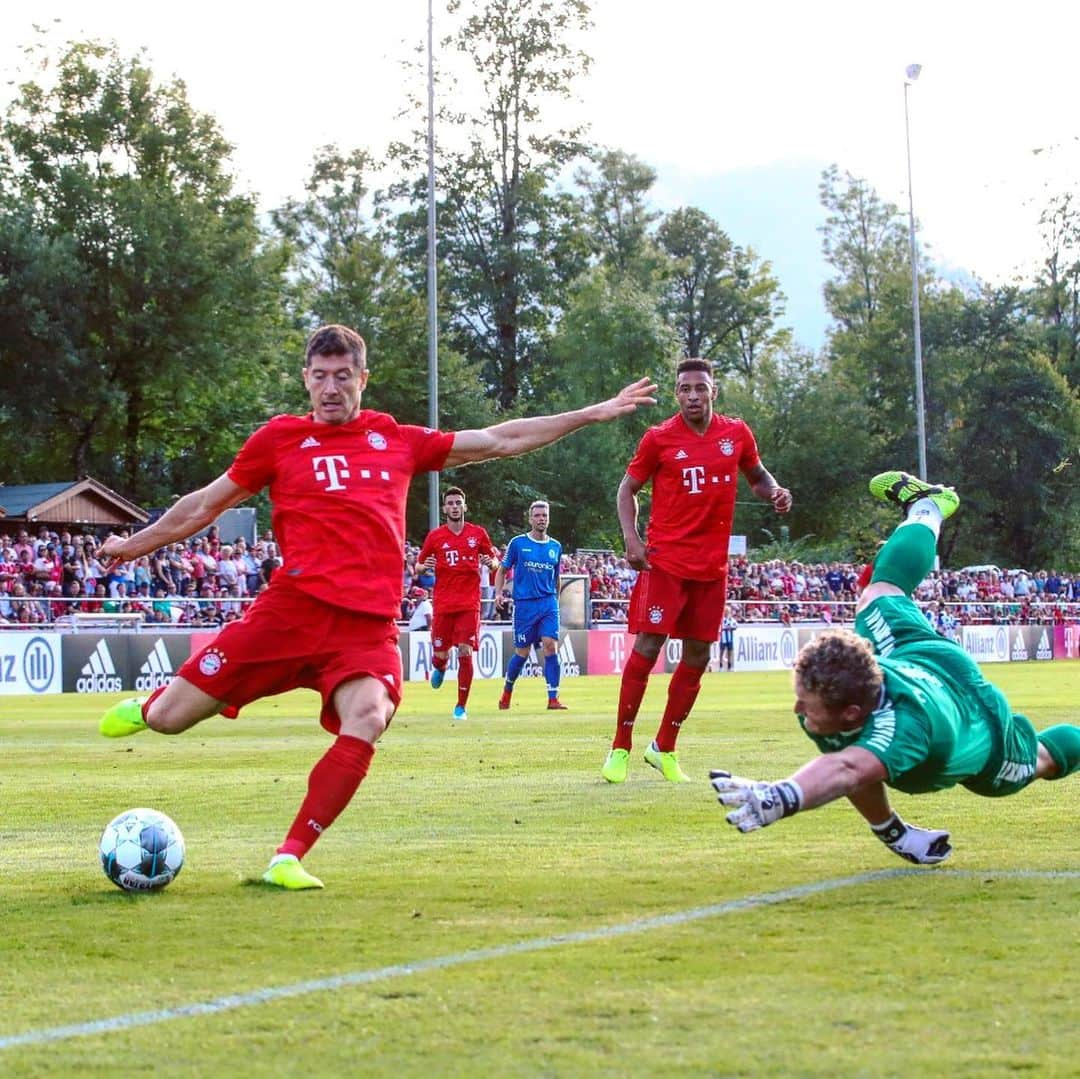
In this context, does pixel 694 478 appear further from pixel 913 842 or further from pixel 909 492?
pixel 913 842

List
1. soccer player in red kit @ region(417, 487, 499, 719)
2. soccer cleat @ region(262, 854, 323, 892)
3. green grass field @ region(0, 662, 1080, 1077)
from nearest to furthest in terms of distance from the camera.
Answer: green grass field @ region(0, 662, 1080, 1077) → soccer cleat @ region(262, 854, 323, 892) → soccer player in red kit @ region(417, 487, 499, 719)

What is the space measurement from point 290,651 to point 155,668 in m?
22.4

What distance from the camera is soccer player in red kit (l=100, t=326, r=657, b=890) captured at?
6.92m

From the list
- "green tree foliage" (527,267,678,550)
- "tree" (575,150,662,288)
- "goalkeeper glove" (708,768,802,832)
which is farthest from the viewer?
"tree" (575,150,662,288)

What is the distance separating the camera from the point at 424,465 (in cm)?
739

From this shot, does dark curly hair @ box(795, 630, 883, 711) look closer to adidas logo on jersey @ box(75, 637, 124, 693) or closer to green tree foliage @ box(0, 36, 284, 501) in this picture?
adidas logo on jersey @ box(75, 637, 124, 693)

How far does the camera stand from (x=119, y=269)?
5378 cm

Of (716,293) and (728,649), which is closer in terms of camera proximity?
(728,649)

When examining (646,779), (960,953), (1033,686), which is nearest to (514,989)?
(960,953)

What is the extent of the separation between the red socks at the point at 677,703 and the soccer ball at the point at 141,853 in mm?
4972

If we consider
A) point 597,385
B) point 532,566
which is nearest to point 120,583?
point 532,566

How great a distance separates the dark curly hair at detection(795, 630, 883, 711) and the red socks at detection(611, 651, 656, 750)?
5.30 metres

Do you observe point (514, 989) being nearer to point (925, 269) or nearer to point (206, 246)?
point (206, 246)

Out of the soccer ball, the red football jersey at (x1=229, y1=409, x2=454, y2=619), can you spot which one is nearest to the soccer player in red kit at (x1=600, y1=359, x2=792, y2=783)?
the red football jersey at (x1=229, y1=409, x2=454, y2=619)
